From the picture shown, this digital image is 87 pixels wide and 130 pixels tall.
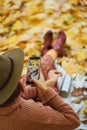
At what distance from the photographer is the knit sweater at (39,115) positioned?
53.6 inches

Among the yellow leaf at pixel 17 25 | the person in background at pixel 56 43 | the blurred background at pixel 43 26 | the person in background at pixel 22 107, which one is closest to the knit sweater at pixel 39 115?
the person in background at pixel 22 107

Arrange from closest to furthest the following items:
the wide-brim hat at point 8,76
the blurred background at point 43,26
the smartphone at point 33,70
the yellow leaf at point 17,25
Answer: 1. the wide-brim hat at point 8,76
2. the smartphone at point 33,70
3. the blurred background at point 43,26
4. the yellow leaf at point 17,25

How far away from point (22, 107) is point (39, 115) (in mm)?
77

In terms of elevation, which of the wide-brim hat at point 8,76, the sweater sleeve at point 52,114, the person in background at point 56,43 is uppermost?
the wide-brim hat at point 8,76

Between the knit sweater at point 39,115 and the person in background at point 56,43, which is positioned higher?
the knit sweater at point 39,115

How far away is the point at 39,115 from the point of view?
4.58ft

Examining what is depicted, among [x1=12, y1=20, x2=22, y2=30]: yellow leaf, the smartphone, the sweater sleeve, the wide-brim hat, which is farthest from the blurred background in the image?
the wide-brim hat

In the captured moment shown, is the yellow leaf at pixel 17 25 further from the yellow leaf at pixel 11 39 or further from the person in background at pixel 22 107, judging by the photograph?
the person in background at pixel 22 107

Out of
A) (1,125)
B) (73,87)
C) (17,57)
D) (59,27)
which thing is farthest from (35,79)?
(59,27)

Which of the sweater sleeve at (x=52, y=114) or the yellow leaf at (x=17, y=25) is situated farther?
the yellow leaf at (x=17, y=25)

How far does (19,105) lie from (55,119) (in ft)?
0.56

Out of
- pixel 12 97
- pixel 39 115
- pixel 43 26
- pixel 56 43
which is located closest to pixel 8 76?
pixel 12 97

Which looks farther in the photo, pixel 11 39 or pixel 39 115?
pixel 11 39

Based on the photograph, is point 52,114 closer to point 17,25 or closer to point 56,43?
point 56,43
